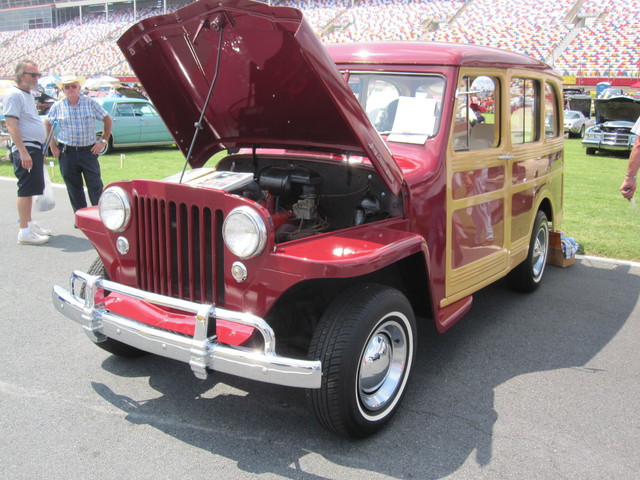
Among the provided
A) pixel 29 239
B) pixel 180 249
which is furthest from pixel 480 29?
pixel 180 249

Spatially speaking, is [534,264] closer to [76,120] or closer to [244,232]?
[244,232]

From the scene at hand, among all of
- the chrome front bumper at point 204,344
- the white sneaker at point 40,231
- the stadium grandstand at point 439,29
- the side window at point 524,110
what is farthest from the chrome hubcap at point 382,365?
the stadium grandstand at point 439,29

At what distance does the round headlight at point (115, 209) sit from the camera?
2877 millimetres

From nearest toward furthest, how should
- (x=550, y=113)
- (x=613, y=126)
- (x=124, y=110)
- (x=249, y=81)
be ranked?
(x=249, y=81)
(x=550, y=113)
(x=124, y=110)
(x=613, y=126)

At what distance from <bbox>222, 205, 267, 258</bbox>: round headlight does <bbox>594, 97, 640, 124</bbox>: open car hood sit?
53.0 ft

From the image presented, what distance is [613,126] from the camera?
15.7 metres

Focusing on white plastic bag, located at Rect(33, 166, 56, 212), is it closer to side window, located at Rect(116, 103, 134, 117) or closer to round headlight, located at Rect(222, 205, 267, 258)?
round headlight, located at Rect(222, 205, 267, 258)

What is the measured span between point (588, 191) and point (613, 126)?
7.41 meters

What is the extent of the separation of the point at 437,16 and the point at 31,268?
35.9 m

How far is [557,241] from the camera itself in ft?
18.0

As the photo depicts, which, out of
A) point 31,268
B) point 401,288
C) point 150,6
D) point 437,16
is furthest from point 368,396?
point 150,6

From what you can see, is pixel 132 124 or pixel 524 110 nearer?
pixel 524 110

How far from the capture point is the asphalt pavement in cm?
253

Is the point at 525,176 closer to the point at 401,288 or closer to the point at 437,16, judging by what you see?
the point at 401,288
